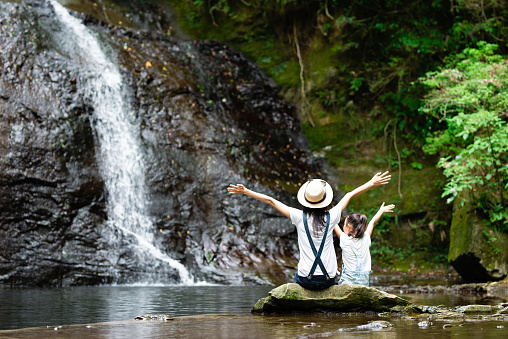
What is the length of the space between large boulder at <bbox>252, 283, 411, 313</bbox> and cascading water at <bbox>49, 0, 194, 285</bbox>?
19.5ft

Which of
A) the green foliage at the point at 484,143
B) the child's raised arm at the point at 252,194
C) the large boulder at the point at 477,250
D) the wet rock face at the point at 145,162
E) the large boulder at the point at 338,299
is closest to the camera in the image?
the child's raised arm at the point at 252,194

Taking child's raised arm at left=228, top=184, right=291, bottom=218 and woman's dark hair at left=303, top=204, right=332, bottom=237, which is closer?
child's raised arm at left=228, top=184, right=291, bottom=218

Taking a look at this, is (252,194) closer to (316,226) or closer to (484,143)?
(316,226)

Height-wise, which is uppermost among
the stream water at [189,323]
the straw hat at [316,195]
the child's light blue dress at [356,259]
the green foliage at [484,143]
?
the green foliage at [484,143]

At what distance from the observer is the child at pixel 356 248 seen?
5422mm

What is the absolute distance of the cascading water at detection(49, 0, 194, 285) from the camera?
10719 mm

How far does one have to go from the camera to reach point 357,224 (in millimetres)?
5406

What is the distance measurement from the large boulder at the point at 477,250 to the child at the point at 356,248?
479 cm

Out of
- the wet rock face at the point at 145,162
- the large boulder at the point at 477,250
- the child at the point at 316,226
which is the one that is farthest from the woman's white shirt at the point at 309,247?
the wet rock face at the point at 145,162

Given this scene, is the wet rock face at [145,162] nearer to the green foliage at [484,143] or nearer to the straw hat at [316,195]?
the green foliage at [484,143]

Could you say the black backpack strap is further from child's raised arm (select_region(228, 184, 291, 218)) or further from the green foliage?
the green foliage

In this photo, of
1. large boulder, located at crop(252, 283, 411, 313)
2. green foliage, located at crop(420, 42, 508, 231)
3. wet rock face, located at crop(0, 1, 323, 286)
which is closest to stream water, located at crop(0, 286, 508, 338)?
large boulder, located at crop(252, 283, 411, 313)

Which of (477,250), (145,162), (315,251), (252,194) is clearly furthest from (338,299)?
(145,162)

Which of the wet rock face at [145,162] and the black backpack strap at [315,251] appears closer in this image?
the black backpack strap at [315,251]
